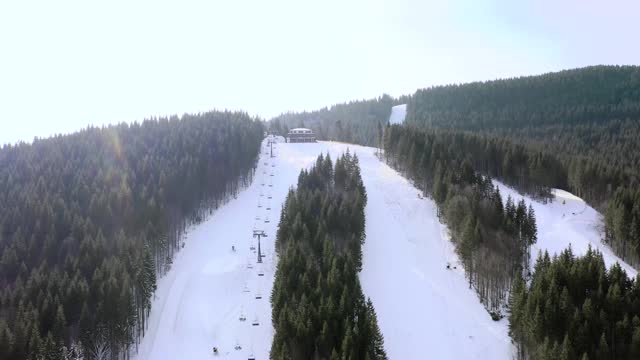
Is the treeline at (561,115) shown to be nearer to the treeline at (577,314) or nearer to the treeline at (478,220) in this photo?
the treeline at (478,220)

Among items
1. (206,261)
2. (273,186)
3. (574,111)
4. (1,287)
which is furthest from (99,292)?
(574,111)

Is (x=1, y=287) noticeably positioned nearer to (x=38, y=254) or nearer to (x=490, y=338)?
(x=38, y=254)

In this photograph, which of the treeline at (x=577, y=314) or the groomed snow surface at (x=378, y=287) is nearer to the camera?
the treeline at (x=577, y=314)

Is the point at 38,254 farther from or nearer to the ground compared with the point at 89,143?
nearer to the ground

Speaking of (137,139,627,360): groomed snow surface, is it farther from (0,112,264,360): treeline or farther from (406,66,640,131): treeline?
(406,66,640,131): treeline

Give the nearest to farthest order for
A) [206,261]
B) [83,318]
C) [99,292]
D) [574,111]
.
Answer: [83,318] → [99,292] → [206,261] → [574,111]

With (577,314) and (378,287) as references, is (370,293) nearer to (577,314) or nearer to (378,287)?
(378,287)

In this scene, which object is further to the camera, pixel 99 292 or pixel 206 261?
pixel 206 261

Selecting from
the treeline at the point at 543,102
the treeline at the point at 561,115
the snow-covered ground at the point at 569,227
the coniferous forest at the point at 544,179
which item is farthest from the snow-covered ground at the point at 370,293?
the treeline at the point at 543,102
